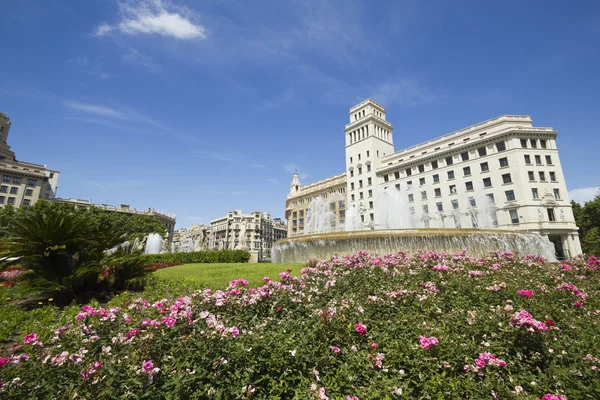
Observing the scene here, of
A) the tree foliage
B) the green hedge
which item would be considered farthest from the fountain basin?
the tree foliage

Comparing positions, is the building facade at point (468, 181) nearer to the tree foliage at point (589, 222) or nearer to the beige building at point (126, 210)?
the tree foliage at point (589, 222)

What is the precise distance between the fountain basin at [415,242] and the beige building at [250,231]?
86.9 meters

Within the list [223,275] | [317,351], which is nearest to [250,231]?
[223,275]

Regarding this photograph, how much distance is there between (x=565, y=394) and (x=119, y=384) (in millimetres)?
4957

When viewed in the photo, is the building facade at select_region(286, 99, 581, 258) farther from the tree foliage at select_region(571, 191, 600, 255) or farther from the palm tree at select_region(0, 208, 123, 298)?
the palm tree at select_region(0, 208, 123, 298)

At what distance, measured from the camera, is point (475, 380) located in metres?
3.48

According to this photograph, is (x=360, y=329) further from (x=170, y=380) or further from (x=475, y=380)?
(x=170, y=380)

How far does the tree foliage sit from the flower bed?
5217 cm

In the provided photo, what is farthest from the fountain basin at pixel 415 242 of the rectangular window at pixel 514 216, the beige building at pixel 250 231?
the beige building at pixel 250 231

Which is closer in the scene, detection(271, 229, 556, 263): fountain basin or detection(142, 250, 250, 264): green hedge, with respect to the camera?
Answer: detection(271, 229, 556, 263): fountain basin

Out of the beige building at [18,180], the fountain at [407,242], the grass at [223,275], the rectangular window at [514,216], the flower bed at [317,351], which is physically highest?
the beige building at [18,180]

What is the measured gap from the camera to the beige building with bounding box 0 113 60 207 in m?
60.7

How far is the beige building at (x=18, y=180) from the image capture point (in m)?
60.7

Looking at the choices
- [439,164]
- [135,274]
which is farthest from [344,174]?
[135,274]
